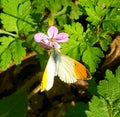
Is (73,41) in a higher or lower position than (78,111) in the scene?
higher

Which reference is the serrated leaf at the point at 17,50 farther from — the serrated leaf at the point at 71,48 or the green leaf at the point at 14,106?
the green leaf at the point at 14,106

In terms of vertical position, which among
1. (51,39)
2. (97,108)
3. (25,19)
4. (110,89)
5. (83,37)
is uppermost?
(25,19)

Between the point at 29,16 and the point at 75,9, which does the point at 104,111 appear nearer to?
the point at 29,16

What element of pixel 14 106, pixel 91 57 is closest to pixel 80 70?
pixel 91 57

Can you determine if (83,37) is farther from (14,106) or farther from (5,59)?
(14,106)

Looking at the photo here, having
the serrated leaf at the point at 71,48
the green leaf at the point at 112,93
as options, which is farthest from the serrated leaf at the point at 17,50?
the green leaf at the point at 112,93

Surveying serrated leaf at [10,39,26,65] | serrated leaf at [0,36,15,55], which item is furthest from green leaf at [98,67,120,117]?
serrated leaf at [0,36,15,55]

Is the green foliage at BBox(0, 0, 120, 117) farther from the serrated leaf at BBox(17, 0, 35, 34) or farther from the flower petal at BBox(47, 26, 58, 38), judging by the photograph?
Answer: the flower petal at BBox(47, 26, 58, 38)
